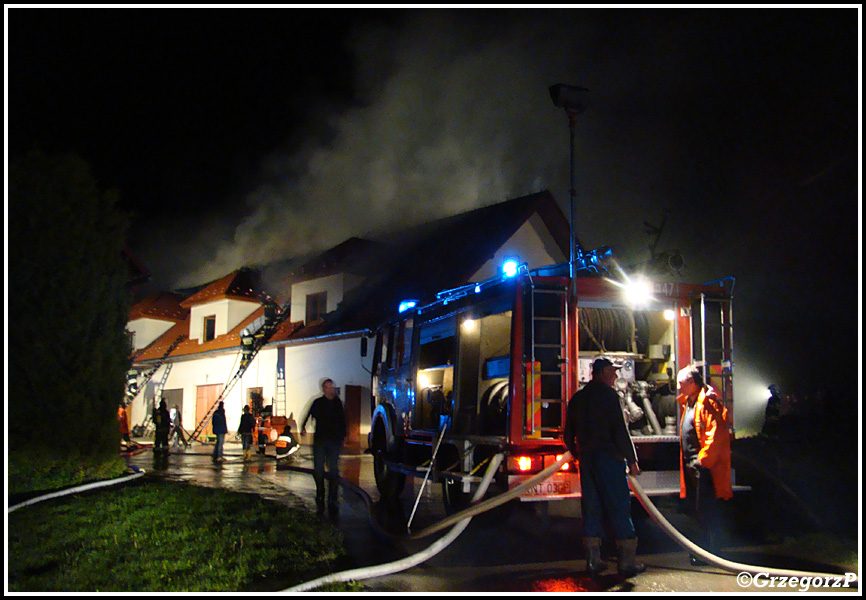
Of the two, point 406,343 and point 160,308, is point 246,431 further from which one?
point 160,308

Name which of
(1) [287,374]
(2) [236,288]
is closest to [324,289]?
(1) [287,374]

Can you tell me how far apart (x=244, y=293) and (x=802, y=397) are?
18830 millimetres

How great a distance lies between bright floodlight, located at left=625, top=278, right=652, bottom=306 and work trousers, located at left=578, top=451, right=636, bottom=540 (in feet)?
6.72

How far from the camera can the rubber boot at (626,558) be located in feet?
15.6

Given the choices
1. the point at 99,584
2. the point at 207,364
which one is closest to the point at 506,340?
the point at 99,584

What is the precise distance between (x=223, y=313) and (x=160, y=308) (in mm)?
7824

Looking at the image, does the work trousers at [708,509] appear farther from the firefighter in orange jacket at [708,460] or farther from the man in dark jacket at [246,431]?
the man in dark jacket at [246,431]

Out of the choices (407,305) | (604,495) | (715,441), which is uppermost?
(407,305)

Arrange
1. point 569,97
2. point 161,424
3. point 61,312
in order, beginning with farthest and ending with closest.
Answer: point 161,424 → point 61,312 → point 569,97

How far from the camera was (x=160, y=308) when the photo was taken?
99.7ft

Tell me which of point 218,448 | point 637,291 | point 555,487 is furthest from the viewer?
point 218,448

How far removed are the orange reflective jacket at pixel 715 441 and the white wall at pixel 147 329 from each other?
28.1 metres

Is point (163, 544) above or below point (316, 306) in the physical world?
below

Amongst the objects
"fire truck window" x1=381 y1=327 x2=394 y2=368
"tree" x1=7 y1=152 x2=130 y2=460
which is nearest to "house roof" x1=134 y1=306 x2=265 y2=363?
"tree" x1=7 y1=152 x2=130 y2=460
